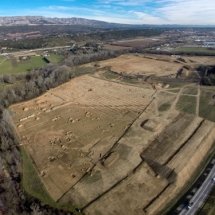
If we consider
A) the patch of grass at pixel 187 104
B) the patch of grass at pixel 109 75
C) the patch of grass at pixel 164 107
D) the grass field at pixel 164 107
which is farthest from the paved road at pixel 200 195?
the patch of grass at pixel 109 75

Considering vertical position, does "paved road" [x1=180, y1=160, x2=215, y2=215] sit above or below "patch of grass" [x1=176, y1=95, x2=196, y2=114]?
below

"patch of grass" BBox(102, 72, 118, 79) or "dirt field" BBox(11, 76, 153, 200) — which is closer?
"dirt field" BBox(11, 76, 153, 200)

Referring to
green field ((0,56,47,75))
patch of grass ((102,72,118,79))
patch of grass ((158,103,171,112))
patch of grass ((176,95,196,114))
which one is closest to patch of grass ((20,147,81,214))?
patch of grass ((158,103,171,112))

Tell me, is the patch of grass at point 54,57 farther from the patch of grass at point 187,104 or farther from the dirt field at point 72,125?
the patch of grass at point 187,104

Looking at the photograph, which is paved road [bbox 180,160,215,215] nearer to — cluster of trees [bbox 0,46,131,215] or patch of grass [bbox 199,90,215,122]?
cluster of trees [bbox 0,46,131,215]

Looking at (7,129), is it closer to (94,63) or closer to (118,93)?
(118,93)

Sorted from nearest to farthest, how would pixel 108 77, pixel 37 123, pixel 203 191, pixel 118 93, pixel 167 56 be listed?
pixel 203 191, pixel 37 123, pixel 118 93, pixel 108 77, pixel 167 56

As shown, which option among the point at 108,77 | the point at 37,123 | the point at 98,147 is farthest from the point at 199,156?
the point at 108,77
